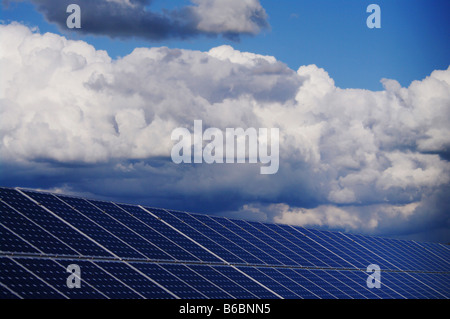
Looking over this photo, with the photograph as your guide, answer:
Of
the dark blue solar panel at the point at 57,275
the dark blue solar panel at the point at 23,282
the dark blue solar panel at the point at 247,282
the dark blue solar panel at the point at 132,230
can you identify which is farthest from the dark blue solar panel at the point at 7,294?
the dark blue solar panel at the point at 247,282

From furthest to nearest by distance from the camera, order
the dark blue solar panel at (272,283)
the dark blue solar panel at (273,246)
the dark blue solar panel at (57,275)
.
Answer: the dark blue solar panel at (273,246), the dark blue solar panel at (272,283), the dark blue solar panel at (57,275)

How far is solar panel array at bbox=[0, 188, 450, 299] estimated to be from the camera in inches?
1214

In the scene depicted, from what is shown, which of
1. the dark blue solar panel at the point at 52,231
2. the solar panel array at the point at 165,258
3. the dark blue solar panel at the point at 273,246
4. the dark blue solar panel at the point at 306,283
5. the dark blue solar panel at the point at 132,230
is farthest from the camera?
the dark blue solar panel at the point at 273,246

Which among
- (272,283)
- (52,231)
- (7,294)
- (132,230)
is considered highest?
(132,230)

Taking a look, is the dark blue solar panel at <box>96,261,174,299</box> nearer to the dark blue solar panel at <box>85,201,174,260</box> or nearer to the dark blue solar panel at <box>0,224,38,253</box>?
the dark blue solar panel at <box>85,201,174,260</box>

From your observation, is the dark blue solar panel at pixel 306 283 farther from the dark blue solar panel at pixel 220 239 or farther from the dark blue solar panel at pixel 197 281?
the dark blue solar panel at pixel 197 281

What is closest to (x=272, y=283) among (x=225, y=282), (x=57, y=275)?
(x=225, y=282)

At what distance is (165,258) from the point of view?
125 ft

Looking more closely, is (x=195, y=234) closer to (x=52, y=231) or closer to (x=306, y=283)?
(x=306, y=283)

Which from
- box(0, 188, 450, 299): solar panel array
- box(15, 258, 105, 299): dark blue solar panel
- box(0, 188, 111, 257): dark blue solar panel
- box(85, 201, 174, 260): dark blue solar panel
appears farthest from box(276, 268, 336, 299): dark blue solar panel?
box(15, 258, 105, 299): dark blue solar panel

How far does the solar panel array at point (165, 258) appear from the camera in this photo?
30.8 m

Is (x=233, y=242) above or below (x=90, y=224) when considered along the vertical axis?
above

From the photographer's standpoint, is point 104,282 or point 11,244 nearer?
point 11,244

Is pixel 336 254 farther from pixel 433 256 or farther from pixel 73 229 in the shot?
pixel 73 229
